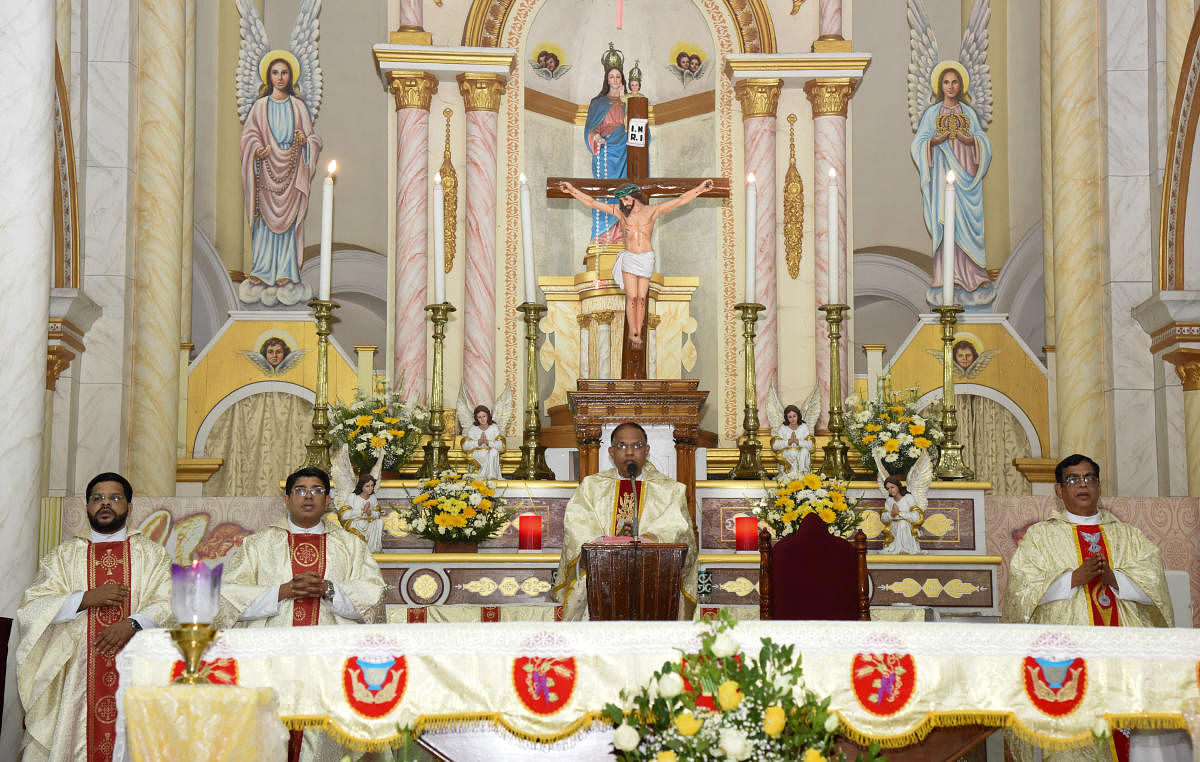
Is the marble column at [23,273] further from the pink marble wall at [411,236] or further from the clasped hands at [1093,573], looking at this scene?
the clasped hands at [1093,573]

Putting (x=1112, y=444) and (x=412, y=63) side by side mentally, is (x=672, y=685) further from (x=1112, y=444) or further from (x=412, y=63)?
(x=412, y=63)

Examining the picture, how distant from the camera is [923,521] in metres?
8.24

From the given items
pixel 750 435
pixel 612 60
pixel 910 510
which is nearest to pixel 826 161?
pixel 612 60

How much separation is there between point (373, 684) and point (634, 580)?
127cm

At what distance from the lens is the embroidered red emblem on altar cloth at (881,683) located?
5012mm

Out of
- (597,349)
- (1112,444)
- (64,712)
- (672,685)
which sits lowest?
(64,712)

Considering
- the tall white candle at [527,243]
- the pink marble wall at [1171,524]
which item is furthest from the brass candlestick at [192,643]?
the pink marble wall at [1171,524]

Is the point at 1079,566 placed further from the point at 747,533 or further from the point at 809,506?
the point at 747,533

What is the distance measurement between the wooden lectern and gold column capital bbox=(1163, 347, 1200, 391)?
19.2 ft

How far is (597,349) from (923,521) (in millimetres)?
4291

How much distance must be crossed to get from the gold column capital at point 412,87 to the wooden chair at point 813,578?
6.93 m

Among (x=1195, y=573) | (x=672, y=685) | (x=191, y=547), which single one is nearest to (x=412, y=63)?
(x=191, y=547)

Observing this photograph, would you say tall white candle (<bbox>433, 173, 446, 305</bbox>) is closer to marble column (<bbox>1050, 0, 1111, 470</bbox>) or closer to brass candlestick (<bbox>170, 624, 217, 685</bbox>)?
brass candlestick (<bbox>170, 624, 217, 685</bbox>)

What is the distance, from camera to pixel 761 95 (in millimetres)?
12320
